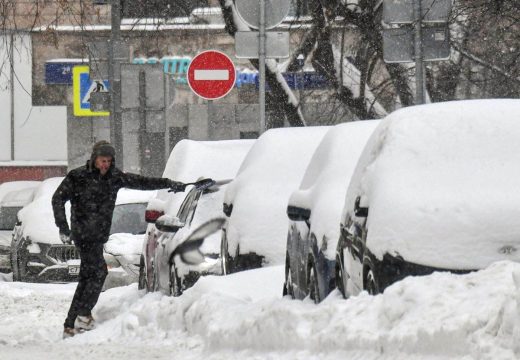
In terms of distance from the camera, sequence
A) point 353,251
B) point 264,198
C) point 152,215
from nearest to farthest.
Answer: point 353,251 < point 264,198 < point 152,215

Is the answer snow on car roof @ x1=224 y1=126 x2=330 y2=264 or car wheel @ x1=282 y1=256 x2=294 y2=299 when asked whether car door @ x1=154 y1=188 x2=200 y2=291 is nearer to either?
snow on car roof @ x1=224 y1=126 x2=330 y2=264

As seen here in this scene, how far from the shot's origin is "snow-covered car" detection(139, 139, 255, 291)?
14.1 metres

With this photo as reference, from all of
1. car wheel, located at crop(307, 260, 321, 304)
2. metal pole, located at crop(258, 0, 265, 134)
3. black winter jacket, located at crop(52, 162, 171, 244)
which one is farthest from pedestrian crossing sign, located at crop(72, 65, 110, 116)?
car wheel, located at crop(307, 260, 321, 304)

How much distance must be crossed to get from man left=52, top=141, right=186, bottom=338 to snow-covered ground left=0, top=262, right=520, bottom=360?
0.53 meters

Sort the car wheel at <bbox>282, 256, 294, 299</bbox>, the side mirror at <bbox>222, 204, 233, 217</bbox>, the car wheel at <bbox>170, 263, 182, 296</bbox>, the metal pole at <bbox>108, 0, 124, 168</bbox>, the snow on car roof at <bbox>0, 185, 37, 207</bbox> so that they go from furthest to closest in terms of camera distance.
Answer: the snow on car roof at <bbox>0, 185, 37, 207</bbox> < the metal pole at <bbox>108, 0, 124, 168</bbox> < the car wheel at <bbox>170, 263, 182, 296</bbox> < the side mirror at <bbox>222, 204, 233, 217</bbox> < the car wheel at <bbox>282, 256, 294, 299</bbox>

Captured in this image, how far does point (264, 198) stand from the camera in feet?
38.3

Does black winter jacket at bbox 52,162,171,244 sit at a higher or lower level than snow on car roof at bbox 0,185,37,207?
higher

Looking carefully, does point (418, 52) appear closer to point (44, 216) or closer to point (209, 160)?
point (209, 160)

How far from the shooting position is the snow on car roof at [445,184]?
7211mm

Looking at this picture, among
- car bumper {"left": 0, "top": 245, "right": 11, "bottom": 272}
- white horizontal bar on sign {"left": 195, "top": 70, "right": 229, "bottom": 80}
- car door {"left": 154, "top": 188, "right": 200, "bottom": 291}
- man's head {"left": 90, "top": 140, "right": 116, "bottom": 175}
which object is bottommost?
car bumper {"left": 0, "top": 245, "right": 11, "bottom": 272}

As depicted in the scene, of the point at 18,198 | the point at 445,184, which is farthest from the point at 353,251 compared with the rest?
the point at 18,198

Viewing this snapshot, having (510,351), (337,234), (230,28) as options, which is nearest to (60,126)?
(230,28)

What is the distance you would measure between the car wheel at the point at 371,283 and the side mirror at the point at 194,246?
16.0ft

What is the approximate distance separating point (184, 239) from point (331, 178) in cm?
320
